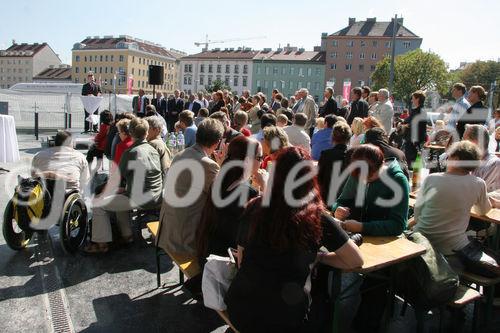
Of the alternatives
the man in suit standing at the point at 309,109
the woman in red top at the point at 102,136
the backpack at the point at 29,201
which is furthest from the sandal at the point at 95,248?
the man in suit standing at the point at 309,109

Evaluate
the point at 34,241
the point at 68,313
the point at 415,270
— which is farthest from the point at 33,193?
the point at 415,270

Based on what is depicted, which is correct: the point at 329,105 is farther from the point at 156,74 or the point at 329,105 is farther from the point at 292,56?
the point at 292,56

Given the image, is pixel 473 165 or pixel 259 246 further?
pixel 473 165

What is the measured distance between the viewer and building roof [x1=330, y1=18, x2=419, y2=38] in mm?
80250

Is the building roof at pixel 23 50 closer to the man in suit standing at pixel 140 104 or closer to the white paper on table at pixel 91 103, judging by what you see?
the man in suit standing at pixel 140 104

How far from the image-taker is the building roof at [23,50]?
359 feet

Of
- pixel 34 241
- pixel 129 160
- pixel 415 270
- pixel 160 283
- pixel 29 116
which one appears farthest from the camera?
A: pixel 29 116

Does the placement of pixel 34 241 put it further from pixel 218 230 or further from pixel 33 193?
pixel 218 230

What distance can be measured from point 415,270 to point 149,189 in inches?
110

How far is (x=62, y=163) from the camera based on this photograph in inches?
180

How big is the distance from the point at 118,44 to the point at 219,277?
103987 mm

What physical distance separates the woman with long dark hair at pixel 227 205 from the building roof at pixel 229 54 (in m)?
90.3

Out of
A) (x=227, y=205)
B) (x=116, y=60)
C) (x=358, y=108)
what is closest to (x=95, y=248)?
(x=227, y=205)

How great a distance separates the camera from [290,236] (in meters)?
2.10
